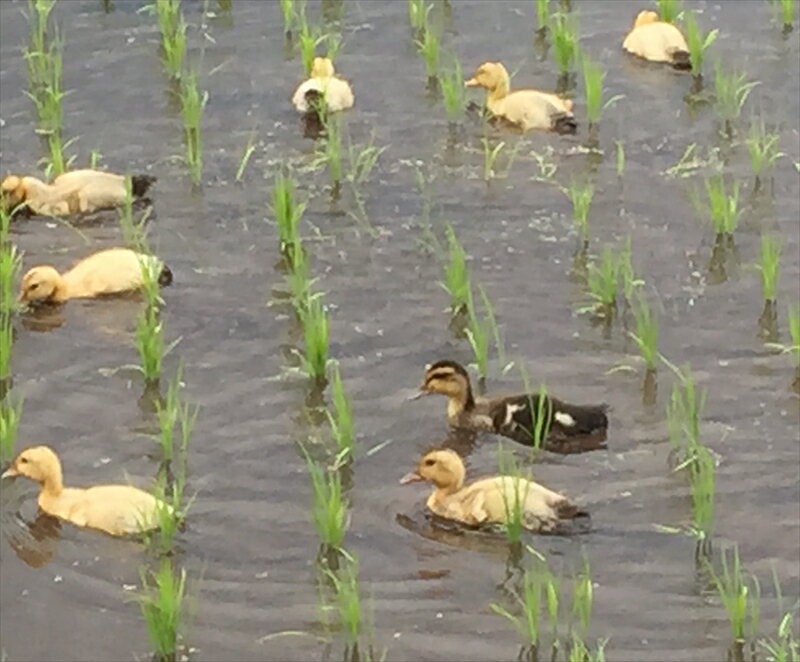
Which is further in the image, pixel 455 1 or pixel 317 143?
pixel 455 1

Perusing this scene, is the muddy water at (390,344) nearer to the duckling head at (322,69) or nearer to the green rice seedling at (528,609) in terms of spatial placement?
the green rice seedling at (528,609)

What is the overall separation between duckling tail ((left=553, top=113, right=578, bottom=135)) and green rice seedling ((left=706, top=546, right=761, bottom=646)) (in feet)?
10.0

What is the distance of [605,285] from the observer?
6.73 meters

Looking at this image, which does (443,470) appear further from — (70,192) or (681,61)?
(681,61)

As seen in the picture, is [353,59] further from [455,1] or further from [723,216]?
[723,216]

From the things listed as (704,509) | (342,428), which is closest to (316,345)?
(342,428)

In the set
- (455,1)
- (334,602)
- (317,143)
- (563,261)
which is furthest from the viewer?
(455,1)

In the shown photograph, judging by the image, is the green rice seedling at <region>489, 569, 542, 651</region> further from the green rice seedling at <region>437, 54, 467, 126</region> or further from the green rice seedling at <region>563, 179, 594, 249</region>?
the green rice seedling at <region>437, 54, 467, 126</region>

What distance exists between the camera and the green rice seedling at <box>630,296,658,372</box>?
20.7 ft

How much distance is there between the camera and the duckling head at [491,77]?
325 inches

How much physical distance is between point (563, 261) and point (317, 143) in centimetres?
152

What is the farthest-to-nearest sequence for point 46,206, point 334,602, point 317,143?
point 317,143, point 46,206, point 334,602

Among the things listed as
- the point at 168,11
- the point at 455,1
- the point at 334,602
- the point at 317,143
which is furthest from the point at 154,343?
the point at 455,1

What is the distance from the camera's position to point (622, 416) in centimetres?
618
